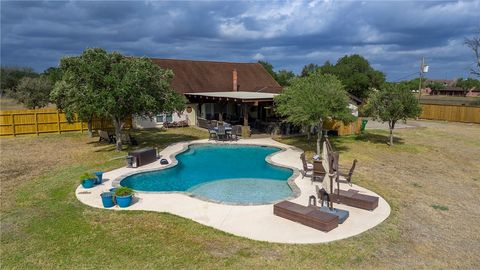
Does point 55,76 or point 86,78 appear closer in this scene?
point 86,78

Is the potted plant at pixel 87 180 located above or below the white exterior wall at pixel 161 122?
below

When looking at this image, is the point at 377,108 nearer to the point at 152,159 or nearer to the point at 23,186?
the point at 152,159

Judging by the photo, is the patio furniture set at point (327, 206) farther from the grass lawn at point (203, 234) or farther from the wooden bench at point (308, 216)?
the grass lawn at point (203, 234)

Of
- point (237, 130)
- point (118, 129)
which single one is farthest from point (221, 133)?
point (118, 129)

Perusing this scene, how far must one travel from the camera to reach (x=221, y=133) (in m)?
22.7

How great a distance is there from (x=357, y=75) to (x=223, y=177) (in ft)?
125

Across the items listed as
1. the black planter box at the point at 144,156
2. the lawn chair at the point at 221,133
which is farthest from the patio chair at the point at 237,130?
the black planter box at the point at 144,156

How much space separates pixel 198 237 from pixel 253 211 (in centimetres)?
235

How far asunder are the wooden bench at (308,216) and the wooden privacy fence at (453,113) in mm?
30303

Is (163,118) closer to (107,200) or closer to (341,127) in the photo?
(341,127)

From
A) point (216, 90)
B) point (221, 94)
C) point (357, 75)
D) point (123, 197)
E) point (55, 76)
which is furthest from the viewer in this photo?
point (357, 75)

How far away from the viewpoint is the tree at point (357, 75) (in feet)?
155

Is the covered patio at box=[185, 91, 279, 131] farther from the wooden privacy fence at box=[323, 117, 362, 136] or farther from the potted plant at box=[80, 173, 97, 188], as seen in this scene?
the potted plant at box=[80, 173, 97, 188]

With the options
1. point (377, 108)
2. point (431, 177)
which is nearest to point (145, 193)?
point (431, 177)
